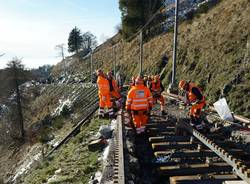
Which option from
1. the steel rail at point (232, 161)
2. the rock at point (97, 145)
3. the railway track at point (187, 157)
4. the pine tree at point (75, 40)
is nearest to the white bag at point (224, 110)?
the railway track at point (187, 157)

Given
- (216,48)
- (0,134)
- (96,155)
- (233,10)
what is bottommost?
(0,134)

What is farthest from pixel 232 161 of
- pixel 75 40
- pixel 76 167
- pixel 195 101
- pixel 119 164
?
pixel 75 40

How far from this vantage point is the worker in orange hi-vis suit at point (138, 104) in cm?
1253

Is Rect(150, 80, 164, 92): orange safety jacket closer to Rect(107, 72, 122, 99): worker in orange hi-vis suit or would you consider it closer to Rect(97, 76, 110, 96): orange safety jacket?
Rect(107, 72, 122, 99): worker in orange hi-vis suit

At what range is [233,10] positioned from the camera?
1382 inches

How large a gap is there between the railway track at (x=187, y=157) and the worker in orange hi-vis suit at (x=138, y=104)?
0.46m

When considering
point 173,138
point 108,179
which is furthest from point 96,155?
point 108,179

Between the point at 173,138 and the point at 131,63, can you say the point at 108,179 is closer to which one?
the point at 173,138

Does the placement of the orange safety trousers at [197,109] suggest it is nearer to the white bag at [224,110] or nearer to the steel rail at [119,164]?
the white bag at [224,110]

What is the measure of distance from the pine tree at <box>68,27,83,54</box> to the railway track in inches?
5301

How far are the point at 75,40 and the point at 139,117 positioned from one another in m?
136

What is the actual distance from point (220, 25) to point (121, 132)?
81.1ft

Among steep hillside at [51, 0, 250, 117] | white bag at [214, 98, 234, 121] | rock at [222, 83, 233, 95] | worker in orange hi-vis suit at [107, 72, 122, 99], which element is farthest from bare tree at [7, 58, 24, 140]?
white bag at [214, 98, 234, 121]

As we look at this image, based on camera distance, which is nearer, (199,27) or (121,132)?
(121,132)
